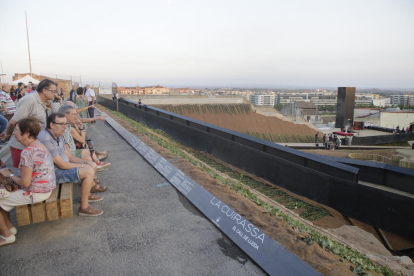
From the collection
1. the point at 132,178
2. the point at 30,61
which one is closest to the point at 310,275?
the point at 132,178

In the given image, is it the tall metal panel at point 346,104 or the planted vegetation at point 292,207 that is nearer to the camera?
the planted vegetation at point 292,207

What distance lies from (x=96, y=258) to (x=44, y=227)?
1.20 m

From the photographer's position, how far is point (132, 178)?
6113 millimetres

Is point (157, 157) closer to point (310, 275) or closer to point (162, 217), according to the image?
point (162, 217)

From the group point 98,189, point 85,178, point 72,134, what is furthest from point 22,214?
point 72,134

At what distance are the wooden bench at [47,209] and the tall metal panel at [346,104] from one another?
4326cm

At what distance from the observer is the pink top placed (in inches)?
131

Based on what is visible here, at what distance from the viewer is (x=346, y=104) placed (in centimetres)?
4016

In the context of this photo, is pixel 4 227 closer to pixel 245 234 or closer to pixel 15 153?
pixel 15 153

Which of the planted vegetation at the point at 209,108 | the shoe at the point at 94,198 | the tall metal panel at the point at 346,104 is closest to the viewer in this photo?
the shoe at the point at 94,198

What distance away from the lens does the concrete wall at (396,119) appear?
4825cm

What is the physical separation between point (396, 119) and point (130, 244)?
5817cm

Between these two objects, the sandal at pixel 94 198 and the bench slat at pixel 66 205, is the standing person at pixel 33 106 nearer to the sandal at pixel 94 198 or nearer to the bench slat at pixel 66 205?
the bench slat at pixel 66 205

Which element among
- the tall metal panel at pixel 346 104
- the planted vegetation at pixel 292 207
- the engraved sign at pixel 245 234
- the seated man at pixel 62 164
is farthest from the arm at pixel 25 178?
the tall metal panel at pixel 346 104
